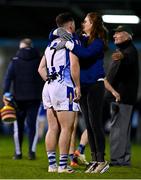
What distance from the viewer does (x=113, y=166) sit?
1298 cm

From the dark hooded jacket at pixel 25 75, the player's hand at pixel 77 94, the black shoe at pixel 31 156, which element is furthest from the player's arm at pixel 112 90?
the black shoe at pixel 31 156

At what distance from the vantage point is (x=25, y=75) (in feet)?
47.2

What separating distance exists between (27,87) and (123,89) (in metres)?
1.86

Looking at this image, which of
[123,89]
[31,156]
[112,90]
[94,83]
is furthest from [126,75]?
[31,156]

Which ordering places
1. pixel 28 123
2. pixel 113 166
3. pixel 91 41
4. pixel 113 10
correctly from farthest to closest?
pixel 113 10 → pixel 28 123 → pixel 113 166 → pixel 91 41

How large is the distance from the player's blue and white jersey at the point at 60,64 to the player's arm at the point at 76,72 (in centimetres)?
16

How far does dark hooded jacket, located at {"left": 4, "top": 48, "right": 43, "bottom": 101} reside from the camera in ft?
47.1

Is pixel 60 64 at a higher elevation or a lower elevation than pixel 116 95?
higher

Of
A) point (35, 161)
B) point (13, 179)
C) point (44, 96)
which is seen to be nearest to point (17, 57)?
point (35, 161)

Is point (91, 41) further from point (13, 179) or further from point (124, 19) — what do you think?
point (124, 19)

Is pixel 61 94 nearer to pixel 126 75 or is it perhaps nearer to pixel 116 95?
pixel 116 95

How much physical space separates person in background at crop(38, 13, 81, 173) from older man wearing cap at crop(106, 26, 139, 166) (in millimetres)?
1961

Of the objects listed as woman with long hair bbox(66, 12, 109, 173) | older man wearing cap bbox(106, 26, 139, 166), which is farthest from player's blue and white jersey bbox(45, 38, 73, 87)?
older man wearing cap bbox(106, 26, 139, 166)

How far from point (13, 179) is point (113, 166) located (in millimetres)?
2983
